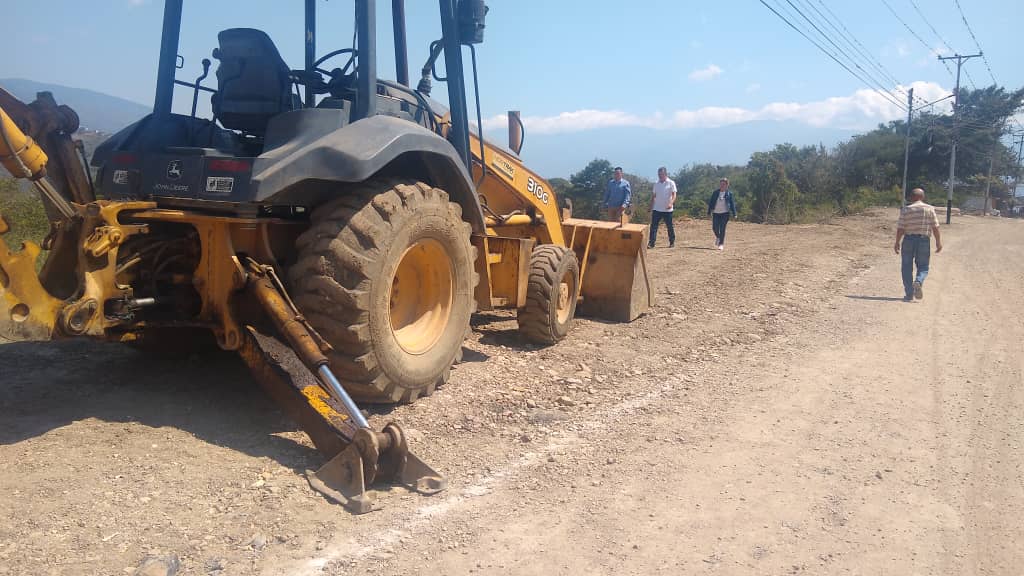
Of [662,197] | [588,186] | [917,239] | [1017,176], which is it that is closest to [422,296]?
[917,239]

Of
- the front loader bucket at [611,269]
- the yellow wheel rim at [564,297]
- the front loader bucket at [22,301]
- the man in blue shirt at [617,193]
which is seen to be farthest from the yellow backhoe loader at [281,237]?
the man in blue shirt at [617,193]

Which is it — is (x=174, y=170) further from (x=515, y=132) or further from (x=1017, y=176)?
(x=1017, y=176)

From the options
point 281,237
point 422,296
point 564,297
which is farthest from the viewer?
point 564,297

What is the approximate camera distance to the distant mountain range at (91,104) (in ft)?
14.4

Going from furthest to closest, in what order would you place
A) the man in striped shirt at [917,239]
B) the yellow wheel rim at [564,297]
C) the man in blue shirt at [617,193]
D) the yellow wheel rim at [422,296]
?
1. the man in blue shirt at [617,193]
2. the man in striped shirt at [917,239]
3. the yellow wheel rim at [564,297]
4. the yellow wheel rim at [422,296]

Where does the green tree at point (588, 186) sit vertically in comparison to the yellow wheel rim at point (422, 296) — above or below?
above

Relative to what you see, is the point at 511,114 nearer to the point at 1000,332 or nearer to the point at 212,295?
the point at 212,295

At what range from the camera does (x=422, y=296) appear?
4.99 m

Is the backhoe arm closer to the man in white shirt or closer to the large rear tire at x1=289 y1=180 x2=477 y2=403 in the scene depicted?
the large rear tire at x1=289 y1=180 x2=477 y2=403

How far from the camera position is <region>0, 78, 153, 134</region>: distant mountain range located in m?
4.37

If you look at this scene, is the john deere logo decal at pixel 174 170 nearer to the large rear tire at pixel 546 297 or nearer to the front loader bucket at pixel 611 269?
the large rear tire at pixel 546 297

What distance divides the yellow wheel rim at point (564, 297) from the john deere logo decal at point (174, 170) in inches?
141

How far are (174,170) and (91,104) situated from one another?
1.69 meters

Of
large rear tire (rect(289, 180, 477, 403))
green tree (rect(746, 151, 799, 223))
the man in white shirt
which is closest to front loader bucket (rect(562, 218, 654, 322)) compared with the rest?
large rear tire (rect(289, 180, 477, 403))
